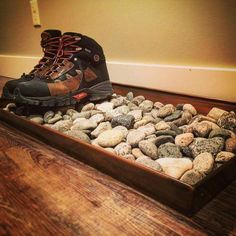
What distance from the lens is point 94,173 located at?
0.61 meters

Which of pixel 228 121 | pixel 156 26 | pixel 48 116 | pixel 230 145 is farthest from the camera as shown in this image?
pixel 156 26

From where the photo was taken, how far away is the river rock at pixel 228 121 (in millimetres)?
735

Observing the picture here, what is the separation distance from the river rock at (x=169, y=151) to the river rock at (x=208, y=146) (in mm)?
35

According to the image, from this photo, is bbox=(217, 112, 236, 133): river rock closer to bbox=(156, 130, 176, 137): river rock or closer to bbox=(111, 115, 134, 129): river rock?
bbox=(156, 130, 176, 137): river rock

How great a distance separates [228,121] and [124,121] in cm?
29

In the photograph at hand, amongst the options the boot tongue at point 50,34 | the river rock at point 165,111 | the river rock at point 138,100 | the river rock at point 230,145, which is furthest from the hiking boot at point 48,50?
the river rock at point 230,145

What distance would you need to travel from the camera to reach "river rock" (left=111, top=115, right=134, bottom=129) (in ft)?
2.62

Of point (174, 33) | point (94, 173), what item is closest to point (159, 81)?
point (174, 33)

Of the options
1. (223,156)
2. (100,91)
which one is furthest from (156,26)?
(223,156)

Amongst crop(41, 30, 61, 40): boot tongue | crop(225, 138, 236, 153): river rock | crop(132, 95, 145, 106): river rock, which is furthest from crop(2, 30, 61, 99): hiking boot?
crop(225, 138, 236, 153): river rock

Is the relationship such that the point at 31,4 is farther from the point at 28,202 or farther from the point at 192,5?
the point at 28,202

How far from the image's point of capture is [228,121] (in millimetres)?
742

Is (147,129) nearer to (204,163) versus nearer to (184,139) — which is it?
(184,139)

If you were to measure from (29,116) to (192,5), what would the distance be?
26.9 inches
